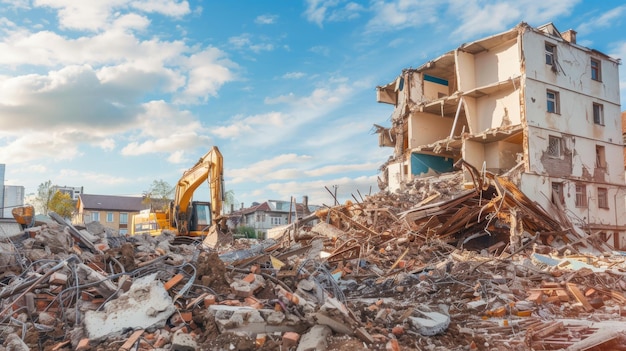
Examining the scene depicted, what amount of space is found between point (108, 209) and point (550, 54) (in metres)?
52.1

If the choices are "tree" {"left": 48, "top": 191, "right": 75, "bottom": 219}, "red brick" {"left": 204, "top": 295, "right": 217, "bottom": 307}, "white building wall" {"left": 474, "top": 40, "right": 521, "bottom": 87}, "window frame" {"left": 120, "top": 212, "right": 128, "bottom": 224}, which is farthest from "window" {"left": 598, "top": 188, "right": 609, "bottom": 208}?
"window frame" {"left": 120, "top": 212, "right": 128, "bottom": 224}

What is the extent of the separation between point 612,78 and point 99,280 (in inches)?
1108

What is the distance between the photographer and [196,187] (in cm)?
1731

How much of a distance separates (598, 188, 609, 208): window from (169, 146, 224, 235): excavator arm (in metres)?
19.5

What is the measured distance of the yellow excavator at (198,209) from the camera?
1577 cm

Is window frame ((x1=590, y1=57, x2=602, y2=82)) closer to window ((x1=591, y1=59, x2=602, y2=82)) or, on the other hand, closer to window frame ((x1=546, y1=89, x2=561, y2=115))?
window ((x1=591, y1=59, x2=602, y2=82))

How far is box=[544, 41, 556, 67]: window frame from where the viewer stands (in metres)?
23.5

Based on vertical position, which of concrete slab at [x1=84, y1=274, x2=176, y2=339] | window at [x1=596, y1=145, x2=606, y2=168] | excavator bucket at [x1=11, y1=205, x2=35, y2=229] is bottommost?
concrete slab at [x1=84, y1=274, x2=176, y2=339]

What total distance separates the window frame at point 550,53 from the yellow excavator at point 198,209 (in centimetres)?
1690

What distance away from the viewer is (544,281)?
9.41 metres

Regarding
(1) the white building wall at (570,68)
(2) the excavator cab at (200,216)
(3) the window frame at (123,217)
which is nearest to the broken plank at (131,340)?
(2) the excavator cab at (200,216)

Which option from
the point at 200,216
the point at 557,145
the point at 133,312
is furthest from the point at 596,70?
the point at 133,312

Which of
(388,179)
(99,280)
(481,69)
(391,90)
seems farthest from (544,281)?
(391,90)

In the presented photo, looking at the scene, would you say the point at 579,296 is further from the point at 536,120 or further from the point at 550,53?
the point at 550,53
